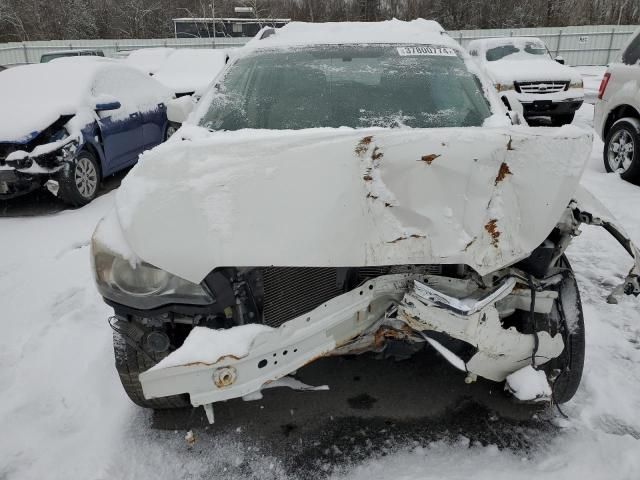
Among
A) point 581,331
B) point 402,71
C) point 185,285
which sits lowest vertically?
point 581,331

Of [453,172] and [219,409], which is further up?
[453,172]

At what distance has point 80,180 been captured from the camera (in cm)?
562

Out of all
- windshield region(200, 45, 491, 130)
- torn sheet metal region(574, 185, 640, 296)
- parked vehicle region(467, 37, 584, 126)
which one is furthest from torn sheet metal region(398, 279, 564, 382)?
parked vehicle region(467, 37, 584, 126)

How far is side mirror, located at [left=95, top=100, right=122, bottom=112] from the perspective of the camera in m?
5.96

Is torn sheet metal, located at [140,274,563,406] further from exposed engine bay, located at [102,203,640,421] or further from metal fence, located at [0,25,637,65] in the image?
metal fence, located at [0,25,637,65]

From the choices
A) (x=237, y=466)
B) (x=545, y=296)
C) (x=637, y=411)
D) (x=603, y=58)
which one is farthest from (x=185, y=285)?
(x=603, y=58)

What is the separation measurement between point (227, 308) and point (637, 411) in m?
2.10

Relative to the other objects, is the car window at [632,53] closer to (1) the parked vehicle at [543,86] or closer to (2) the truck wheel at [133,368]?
(1) the parked vehicle at [543,86]

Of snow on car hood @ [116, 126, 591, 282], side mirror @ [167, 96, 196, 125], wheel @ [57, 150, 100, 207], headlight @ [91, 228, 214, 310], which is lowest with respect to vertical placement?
wheel @ [57, 150, 100, 207]

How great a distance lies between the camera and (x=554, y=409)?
2459 mm

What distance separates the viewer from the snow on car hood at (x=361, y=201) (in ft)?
6.01

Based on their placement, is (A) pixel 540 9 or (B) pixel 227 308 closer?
(B) pixel 227 308

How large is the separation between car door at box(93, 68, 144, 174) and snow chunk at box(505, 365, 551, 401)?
5.64 m

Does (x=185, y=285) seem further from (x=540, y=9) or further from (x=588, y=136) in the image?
(x=540, y=9)
